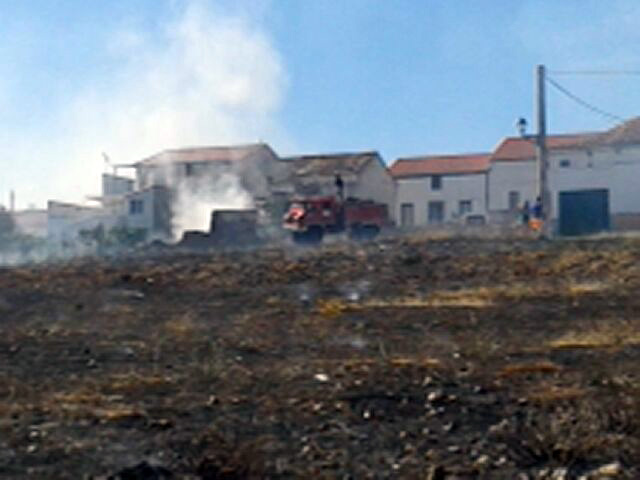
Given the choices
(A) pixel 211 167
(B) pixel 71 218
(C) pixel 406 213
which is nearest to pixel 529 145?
(C) pixel 406 213

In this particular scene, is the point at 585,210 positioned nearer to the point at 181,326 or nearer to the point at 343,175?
the point at 343,175

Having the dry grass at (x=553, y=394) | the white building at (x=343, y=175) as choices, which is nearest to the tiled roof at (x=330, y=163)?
the white building at (x=343, y=175)

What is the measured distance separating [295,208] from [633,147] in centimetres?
3200

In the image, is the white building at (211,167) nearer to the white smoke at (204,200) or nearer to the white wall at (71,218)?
the white smoke at (204,200)

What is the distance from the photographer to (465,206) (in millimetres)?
74625

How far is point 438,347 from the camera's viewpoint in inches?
392

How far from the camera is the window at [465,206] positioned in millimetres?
74375

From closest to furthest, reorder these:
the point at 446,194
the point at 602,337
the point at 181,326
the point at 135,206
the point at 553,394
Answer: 1. the point at 553,394
2. the point at 602,337
3. the point at 181,326
4. the point at 135,206
5. the point at 446,194

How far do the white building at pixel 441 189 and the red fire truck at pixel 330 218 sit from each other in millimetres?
31001

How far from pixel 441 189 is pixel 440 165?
2.14 m

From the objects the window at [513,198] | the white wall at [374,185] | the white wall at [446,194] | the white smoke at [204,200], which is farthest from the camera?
the white wall at [446,194]

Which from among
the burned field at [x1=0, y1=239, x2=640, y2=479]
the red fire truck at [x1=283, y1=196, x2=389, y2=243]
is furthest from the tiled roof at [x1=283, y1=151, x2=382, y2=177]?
the burned field at [x1=0, y1=239, x2=640, y2=479]

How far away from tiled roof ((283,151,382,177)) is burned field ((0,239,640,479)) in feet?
165

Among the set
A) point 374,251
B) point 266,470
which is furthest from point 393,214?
point 266,470
